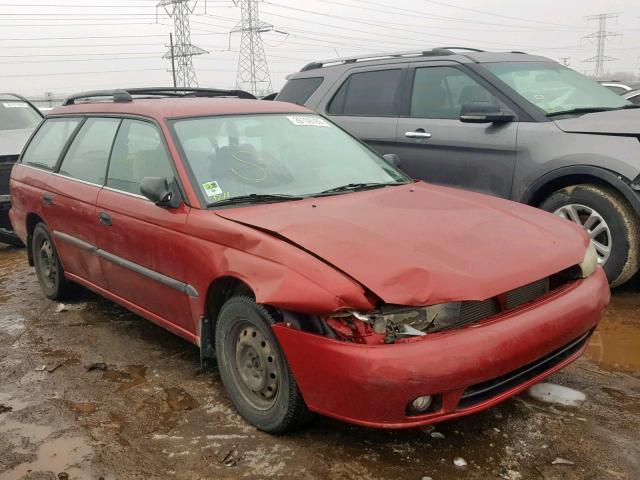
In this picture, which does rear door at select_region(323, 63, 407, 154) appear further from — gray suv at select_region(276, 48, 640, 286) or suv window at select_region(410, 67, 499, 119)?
suv window at select_region(410, 67, 499, 119)

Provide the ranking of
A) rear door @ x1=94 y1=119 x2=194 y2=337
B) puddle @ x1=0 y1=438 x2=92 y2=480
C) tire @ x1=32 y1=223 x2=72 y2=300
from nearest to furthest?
1. puddle @ x1=0 y1=438 x2=92 y2=480
2. rear door @ x1=94 y1=119 x2=194 y2=337
3. tire @ x1=32 y1=223 x2=72 y2=300

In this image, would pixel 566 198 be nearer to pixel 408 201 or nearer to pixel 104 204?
pixel 408 201

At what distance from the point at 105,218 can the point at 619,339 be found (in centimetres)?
339

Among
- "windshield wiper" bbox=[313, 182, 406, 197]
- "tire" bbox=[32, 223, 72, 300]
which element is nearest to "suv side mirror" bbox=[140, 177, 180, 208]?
"windshield wiper" bbox=[313, 182, 406, 197]

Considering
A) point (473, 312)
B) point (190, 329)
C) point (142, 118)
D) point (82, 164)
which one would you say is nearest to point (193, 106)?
point (142, 118)

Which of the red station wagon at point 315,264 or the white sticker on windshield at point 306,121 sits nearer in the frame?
the red station wagon at point 315,264

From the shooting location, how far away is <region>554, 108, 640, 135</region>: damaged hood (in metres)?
4.55

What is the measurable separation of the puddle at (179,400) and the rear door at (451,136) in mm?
3067

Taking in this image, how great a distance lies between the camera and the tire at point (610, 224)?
4.46 m

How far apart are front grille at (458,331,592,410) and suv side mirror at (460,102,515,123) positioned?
2.46 m

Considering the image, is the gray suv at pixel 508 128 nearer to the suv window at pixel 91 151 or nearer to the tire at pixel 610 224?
the tire at pixel 610 224

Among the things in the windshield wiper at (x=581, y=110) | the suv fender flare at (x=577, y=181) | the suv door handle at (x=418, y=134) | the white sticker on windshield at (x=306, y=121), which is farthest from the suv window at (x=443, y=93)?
the white sticker on windshield at (x=306, y=121)

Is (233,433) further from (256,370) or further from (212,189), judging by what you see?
(212,189)

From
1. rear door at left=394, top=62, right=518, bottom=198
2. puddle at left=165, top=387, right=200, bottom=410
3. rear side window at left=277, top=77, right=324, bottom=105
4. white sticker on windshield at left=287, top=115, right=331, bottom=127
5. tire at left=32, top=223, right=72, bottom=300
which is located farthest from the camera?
rear side window at left=277, top=77, right=324, bottom=105
